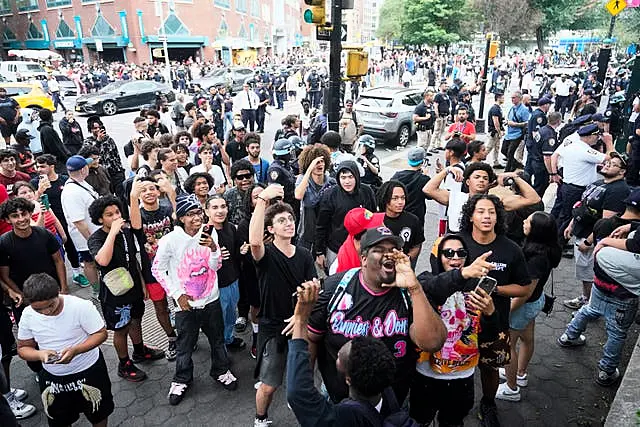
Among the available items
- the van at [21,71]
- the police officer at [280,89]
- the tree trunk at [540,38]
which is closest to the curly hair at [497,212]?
the police officer at [280,89]

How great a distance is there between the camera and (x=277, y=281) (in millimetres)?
3520

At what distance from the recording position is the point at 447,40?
46969 millimetres

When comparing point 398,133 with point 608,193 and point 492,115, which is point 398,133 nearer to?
point 492,115

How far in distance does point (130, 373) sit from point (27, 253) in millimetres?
1456

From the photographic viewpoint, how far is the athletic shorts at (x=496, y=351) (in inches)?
127

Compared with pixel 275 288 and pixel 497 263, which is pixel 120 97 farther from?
pixel 497 263

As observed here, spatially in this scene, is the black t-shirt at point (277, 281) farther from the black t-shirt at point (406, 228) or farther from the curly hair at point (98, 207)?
the curly hair at point (98, 207)

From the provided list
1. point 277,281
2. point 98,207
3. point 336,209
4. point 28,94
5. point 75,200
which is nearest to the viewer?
point 277,281

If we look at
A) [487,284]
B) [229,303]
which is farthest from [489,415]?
[229,303]

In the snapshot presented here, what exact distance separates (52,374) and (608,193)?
19.0 feet

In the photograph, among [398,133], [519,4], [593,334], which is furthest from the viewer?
[519,4]

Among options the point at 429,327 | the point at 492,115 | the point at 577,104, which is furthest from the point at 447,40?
the point at 429,327

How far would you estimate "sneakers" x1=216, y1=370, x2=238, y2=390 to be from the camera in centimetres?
422

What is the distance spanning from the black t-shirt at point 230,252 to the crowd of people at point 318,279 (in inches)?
0.5
